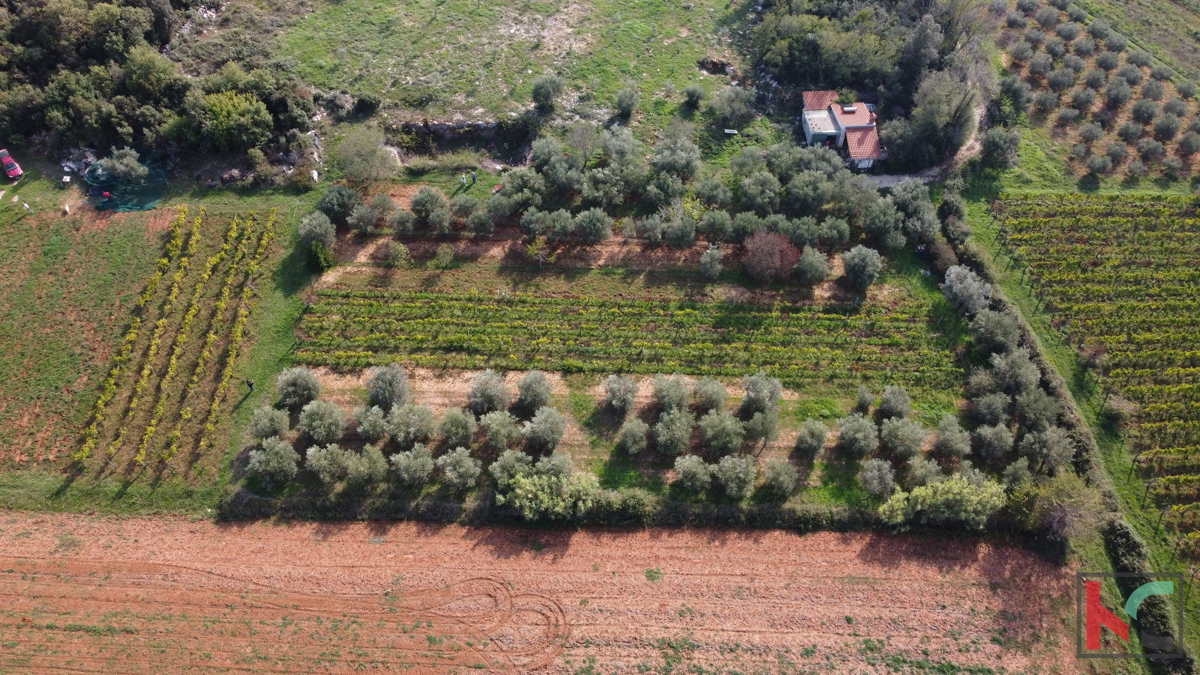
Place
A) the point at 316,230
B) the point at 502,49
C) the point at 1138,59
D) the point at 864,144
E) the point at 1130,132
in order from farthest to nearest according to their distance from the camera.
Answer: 1. the point at 1138,59
2. the point at 502,49
3. the point at 1130,132
4. the point at 864,144
5. the point at 316,230

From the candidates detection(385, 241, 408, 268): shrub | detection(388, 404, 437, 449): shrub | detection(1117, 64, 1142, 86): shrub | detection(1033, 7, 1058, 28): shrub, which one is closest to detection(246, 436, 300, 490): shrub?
detection(388, 404, 437, 449): shrub

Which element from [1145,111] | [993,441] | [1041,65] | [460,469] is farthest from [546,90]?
[1145,111]

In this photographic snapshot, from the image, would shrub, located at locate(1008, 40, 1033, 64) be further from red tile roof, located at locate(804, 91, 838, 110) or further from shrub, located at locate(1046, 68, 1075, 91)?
red tile roof, located at locate(804, 91, 838, 110)

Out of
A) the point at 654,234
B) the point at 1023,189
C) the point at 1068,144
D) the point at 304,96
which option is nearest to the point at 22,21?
the point at 304,96

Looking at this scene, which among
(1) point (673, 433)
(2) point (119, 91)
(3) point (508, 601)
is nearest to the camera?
(3) point (508, 601)

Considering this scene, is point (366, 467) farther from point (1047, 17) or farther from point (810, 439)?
point (1047, 17)

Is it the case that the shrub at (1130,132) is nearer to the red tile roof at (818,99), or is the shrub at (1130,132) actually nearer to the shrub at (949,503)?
the red tile roof at (818,99)

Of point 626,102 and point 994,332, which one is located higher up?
point 626,102
